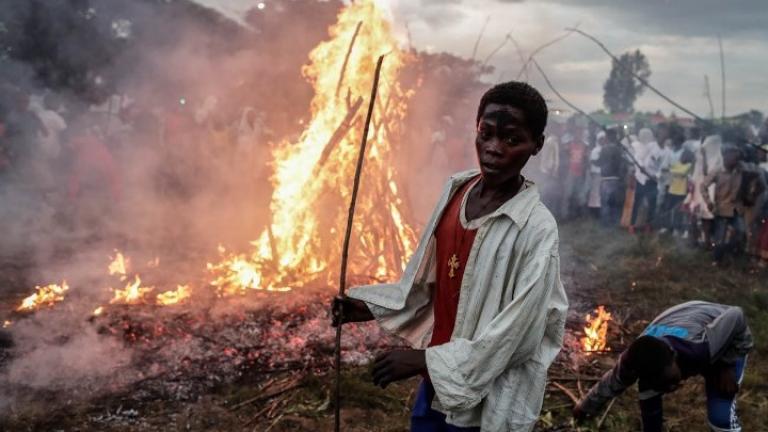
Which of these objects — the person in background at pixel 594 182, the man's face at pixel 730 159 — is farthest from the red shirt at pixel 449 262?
the person in background at pixel 594 182

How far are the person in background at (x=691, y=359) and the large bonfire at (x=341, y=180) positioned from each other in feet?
13.1

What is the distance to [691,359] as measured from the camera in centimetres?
352

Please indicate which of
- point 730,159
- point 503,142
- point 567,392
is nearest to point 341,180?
point 567,392

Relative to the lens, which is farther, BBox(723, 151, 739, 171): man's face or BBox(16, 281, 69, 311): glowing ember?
BBox(723, 151, 739, 171): man's face

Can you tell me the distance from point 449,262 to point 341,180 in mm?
5368

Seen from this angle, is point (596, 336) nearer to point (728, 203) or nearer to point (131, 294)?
point (131, 294)

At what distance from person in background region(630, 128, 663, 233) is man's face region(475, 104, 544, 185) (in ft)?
37.6

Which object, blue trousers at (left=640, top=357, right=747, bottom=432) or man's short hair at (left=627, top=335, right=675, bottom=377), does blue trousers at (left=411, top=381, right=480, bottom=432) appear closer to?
man's short hair at (left=627, top=335, right=675, bottom=377)

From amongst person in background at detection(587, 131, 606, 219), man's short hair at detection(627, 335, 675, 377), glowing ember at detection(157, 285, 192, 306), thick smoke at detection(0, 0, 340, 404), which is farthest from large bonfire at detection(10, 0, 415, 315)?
person in background at detection(587, 131, 606, 219)

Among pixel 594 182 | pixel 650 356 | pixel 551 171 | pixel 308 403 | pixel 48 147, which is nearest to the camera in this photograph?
pixel 650 356

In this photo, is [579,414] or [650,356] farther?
[579,414]

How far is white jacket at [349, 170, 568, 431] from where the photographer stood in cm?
203

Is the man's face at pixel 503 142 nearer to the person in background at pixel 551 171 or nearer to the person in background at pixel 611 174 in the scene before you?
the person in background at pixel 611 174

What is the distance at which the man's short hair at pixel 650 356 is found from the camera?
10.9ft
